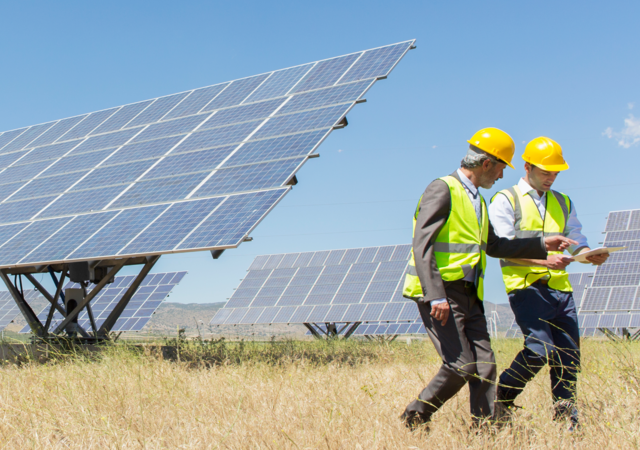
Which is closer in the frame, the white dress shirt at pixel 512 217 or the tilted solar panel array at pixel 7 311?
the white dress shirt at pixel 512 217

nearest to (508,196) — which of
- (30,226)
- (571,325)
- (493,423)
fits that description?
(571,325)

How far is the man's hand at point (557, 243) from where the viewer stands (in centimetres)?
431

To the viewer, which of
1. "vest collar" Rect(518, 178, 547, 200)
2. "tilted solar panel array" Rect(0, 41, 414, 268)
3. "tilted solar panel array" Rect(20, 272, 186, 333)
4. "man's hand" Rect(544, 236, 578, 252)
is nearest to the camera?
"man's hand" Rect(544, 236, 578, 252)

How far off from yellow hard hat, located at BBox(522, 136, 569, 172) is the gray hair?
59 centimetres

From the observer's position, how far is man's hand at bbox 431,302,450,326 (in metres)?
3.62

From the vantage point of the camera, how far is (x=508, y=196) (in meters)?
4.55

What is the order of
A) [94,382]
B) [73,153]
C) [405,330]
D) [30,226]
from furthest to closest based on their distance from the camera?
1. [405,330]
2. [73,153]
3. [30,226]
4. [94,382]

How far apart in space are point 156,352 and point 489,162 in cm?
600

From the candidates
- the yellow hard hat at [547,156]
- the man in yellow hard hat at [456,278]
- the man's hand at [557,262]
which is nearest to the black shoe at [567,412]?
the man in yellow hard hat at [456,278]

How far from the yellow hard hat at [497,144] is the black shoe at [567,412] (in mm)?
1656

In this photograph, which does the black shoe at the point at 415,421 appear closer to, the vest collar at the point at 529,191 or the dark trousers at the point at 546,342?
the dark trousers at the point at 546,342

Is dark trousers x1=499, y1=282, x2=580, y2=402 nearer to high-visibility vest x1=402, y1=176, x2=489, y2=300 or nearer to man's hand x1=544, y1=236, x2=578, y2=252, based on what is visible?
man's hand x1=544, y1=236, x2=578, y2=252

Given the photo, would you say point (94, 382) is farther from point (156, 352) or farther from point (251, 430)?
point (156, 352)

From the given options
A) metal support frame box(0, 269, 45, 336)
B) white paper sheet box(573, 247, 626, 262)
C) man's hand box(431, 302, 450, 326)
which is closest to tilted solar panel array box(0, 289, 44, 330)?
metal support frame box(0, 269, 45, 336)
